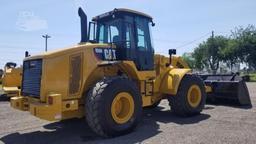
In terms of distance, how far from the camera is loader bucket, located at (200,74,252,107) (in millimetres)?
12000

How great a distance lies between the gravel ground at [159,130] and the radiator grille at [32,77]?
1071 millimetres

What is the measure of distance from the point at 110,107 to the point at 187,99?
3282mm

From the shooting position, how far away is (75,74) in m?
7.78

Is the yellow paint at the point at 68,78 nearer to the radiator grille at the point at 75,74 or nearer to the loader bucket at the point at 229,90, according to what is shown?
the radiator grille at the point at 75,74

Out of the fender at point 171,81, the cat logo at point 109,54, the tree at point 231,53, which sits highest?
the tree at point 231,53

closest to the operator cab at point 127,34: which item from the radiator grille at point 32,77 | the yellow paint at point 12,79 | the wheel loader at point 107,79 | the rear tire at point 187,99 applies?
the wheel loader at point 107,79

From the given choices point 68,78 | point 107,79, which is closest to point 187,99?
point 107,79

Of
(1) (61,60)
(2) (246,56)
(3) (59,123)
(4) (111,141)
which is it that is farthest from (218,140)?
(2) (246,56)

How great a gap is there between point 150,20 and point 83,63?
2954mm

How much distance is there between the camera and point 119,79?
25.9 ft

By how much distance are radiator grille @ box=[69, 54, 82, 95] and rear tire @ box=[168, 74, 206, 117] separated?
332 cm

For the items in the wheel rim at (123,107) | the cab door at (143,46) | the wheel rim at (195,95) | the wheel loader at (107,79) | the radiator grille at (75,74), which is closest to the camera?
the wheel loader at (107,79)

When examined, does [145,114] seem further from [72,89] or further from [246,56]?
[246,56]

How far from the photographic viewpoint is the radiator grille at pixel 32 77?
7.61 m
